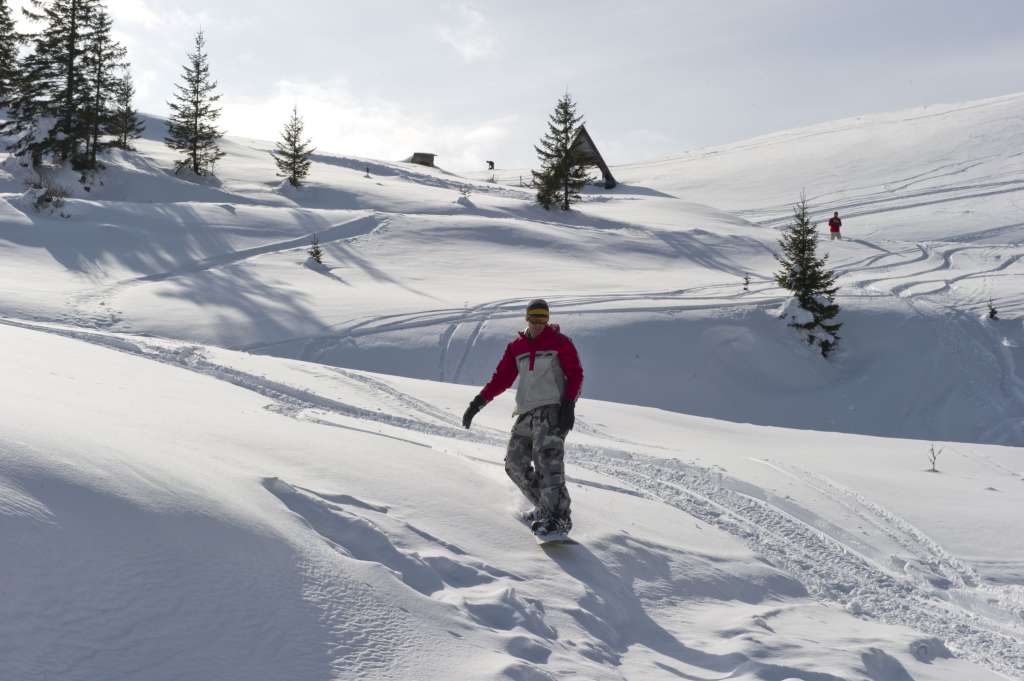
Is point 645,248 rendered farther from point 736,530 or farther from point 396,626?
point 396,626

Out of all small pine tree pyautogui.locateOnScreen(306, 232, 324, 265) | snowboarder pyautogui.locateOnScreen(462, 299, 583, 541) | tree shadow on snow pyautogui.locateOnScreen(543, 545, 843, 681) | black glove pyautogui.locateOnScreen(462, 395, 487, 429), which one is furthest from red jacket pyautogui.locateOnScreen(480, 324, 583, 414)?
small pine tree pyautogui.locateOnScreen(306, 232, 324, 265)

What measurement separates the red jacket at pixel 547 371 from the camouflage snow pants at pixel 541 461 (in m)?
0.09

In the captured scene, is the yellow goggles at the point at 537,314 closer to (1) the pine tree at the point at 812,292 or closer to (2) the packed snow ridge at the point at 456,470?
(2) the packed snow ridge at the point at 456,470

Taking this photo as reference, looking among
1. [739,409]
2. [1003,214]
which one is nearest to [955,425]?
[739,409]

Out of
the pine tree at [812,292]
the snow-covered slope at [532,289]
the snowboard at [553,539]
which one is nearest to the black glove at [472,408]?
the snowboard at [553,539]

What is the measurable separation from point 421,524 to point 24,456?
89.6 inches

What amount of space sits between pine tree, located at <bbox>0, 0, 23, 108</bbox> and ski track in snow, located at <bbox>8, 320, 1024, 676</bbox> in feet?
102

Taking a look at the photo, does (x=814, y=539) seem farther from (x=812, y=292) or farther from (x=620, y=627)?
(x=812, y=292)

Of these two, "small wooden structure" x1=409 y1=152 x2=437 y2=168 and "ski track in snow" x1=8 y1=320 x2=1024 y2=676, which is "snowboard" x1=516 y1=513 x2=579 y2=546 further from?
"small wooden structure" x1=409 y1=152 x2=437 y2=168

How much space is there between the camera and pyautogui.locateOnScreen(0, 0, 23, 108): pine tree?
3391cm

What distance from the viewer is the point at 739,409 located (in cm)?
1786

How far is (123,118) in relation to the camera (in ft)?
126

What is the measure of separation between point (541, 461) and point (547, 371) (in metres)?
0.64

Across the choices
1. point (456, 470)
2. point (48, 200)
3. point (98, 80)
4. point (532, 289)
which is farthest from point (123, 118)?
point (456, 470)
